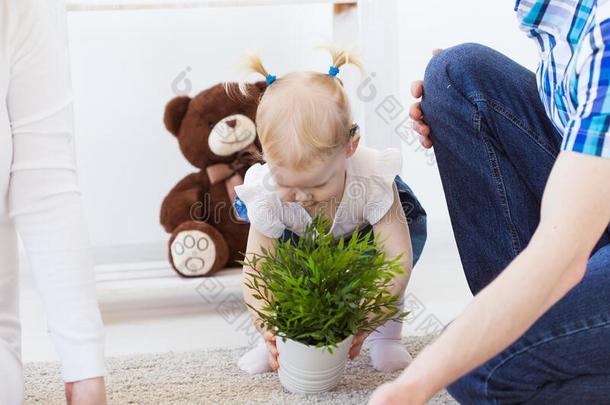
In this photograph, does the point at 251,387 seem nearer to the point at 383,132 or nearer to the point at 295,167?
the point at 295,167

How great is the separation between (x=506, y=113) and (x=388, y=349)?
1.42 ft

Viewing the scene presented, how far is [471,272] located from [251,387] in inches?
15.0

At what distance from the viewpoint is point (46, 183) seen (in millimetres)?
879

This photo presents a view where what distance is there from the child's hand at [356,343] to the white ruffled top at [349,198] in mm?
189

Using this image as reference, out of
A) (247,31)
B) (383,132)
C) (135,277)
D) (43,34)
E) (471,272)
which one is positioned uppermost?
(43,34)

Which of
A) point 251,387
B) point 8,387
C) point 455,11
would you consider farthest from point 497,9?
point 8,387

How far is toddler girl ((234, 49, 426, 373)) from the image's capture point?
1139mm

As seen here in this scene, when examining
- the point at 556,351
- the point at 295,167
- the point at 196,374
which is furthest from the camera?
the point at 196,374

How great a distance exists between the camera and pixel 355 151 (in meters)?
1.26

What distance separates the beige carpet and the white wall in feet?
2.47

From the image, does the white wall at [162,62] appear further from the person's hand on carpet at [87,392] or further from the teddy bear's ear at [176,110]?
the person's hand on carpet at [87,392]

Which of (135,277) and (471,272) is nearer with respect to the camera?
(471,272)

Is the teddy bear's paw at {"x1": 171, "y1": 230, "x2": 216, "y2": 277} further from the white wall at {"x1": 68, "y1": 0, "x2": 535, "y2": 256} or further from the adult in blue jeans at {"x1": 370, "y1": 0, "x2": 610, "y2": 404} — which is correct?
the adult in blue jeans at {"x1": 370, "y1": 0, "x2": 610, "y2": 404}

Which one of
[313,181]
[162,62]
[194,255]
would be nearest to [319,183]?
[313,181]
